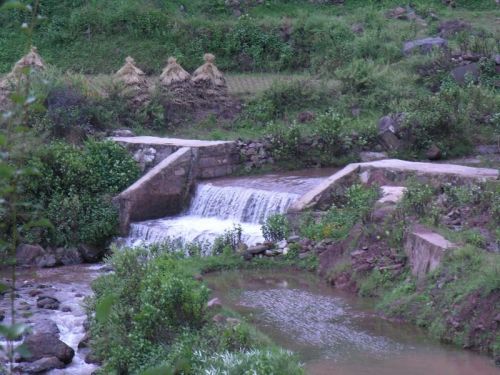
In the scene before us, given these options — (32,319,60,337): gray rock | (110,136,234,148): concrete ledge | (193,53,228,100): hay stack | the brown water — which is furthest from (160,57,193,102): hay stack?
(32,319,60,337): gray rock

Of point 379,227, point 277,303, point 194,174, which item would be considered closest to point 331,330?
point 277,303

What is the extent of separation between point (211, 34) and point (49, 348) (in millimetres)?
15803

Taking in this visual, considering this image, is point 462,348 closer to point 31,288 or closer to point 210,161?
point 31,288

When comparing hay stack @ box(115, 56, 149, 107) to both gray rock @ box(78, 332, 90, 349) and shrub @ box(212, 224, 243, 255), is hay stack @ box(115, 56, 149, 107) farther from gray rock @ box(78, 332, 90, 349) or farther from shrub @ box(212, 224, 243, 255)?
gray rock @ box(78, 332, 90, 349)

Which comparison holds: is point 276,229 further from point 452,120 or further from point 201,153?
point 452,120

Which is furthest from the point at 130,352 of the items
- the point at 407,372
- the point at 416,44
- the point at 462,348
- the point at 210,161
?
the point at 416,44

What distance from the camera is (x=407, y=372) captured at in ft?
26.8

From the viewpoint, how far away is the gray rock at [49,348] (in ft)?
30.1

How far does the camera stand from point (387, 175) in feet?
45.5

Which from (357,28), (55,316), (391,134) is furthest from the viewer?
(357,28)

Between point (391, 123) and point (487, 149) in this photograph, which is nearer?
point (391, 123)

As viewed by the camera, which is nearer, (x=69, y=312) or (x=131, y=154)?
(x=69, y=312)

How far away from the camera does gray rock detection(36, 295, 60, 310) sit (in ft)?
36.8

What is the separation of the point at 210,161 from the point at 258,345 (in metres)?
8.22
